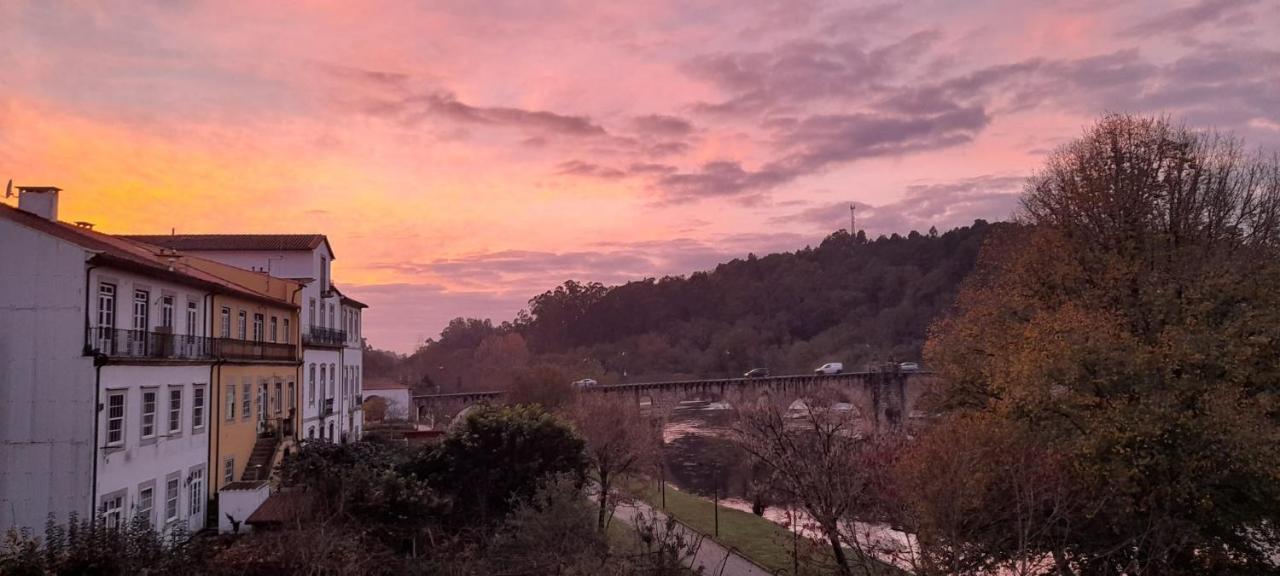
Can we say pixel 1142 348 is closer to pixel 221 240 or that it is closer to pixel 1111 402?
pixel 1111 402

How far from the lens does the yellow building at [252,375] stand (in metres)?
27.5

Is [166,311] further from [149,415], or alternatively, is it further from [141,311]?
[149,415]

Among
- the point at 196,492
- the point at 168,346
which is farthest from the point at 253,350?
the point at 168,346

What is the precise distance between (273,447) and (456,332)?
134 meters

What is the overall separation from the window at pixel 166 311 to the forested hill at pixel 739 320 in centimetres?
6084

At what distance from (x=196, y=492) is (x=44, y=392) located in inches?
268

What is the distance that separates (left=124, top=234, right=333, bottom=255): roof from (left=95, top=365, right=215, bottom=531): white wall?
45.9ft

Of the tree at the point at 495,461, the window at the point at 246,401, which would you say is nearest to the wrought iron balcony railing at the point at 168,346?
the window at the point at 246,401

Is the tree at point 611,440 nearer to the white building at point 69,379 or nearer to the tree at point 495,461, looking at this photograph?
the tree at point 495,461

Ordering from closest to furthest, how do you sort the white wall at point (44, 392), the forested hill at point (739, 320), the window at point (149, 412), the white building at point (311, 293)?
the white wall at point (44, 392) → the window at point (149, 412) → the white building at point (311, 293) → the forested hill at point (739, 320)

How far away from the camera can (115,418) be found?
21047mm

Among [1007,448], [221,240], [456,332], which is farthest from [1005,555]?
[456,332]

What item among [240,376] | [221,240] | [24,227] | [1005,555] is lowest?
[1005,555]

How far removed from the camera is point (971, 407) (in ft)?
78.8
